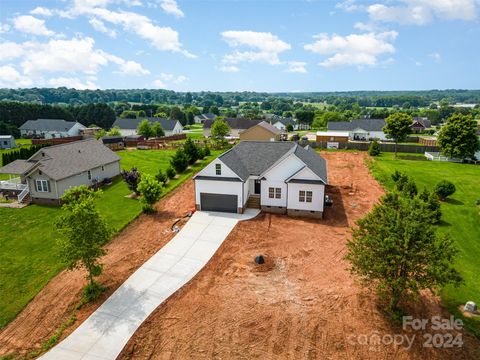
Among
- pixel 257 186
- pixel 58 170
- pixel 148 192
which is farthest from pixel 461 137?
pixel 58 170

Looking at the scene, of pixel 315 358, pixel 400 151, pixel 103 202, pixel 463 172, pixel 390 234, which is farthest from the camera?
pixel 400 151

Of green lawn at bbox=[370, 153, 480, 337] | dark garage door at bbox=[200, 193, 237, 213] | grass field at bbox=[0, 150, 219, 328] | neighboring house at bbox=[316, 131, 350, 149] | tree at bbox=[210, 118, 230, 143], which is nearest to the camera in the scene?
green lawn at bbox=[370, 153, 480, 337]

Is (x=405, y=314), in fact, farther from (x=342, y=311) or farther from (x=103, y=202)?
(x=103, y=202)

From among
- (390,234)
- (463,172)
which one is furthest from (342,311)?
(463,172)

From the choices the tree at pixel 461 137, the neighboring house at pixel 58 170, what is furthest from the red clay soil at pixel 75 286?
the tree at pixel 461 137

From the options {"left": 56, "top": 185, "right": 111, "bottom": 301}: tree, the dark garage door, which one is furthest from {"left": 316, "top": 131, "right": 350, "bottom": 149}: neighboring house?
{"left": 56, "top": 185, "right": 111, "bottom": 301}: tree

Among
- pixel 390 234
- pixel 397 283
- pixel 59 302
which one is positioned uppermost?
pixel 390 234

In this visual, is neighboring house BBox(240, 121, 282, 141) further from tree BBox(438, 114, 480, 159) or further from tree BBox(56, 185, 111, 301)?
tree BBox(56, 185, 111, 301)
